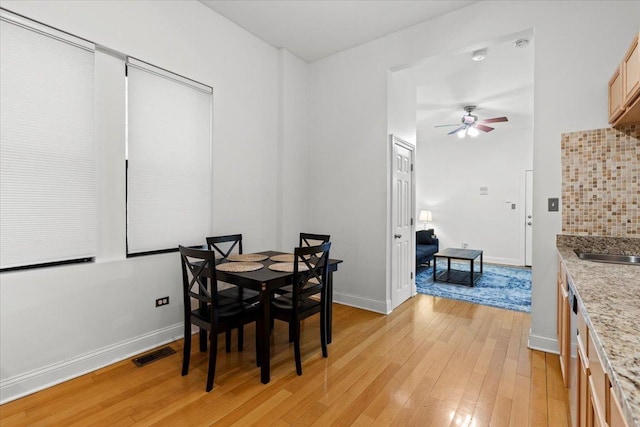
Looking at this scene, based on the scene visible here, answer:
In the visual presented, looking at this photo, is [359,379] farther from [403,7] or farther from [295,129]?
[403,7]

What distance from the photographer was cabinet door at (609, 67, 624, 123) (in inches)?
83.9

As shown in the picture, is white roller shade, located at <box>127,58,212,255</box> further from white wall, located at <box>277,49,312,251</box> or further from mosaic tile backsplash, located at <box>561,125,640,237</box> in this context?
mosaic tile backsplash, located at <box>561,125,640,237</box>

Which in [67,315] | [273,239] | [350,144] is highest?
[350,144]

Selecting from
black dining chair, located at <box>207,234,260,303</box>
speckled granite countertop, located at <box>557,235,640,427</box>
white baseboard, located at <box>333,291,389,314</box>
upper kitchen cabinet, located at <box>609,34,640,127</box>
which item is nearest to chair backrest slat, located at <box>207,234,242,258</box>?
black dining chair, located at <box>207,234,260,303</box>

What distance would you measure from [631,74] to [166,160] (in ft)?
11.3

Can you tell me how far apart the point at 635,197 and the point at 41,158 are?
4379 millimetres

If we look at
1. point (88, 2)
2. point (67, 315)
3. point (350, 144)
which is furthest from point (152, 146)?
point (350, 144)

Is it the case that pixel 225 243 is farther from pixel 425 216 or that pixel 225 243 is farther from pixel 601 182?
pixel 425 216

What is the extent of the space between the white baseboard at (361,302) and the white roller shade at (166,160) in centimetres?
193

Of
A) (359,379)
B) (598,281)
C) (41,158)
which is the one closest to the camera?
(598,281)

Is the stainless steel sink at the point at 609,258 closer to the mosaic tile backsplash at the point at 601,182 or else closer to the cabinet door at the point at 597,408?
the mosaic tile backsplash at the point at 601,182

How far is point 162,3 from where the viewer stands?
2762mm

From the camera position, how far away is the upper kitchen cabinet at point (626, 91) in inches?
70.5

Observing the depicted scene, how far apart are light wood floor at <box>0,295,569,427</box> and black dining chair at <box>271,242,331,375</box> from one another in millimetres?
319
